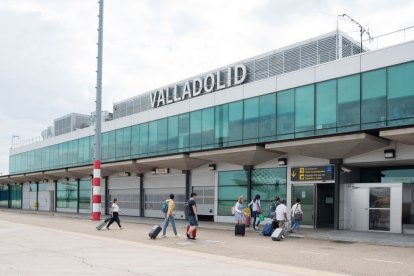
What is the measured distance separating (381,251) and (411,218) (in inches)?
304

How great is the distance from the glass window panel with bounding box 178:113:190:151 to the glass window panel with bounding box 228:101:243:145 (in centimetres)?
416

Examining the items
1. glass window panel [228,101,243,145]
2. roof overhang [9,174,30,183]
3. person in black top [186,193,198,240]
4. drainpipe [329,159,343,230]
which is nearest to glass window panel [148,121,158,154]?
glass window panel [228,101,243,145]

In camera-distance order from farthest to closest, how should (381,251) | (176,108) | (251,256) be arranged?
(176,108) → (381,251) → (251,256)

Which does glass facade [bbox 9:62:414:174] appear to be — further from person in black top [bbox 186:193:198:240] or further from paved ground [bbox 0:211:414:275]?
person in black top [bbox 186:193:198:240]

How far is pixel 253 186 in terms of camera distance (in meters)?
26.9

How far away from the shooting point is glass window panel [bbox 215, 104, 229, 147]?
28.1 m

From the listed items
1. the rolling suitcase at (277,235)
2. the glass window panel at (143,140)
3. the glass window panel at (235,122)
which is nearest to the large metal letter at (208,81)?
the glass window panel at (235,122)

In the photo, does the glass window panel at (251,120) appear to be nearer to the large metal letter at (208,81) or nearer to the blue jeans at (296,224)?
the large metal letter at (208,81)

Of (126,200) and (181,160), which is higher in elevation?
(181,160)

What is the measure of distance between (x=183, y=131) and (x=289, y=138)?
974 centimetres

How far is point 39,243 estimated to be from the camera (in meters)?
16.2

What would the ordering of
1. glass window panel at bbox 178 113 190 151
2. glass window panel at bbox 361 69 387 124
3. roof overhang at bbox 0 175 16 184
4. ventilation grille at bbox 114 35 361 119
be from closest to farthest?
glass window panel at bbox 361 69 387 124 → ventilation grille at bbox 114 35 361 119 → glass window panel at bbox 178 113 190 151 → roof overhang at bbox 0 175 16 184

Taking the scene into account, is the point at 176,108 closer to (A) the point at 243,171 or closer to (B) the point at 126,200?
(A) the point at 243,171

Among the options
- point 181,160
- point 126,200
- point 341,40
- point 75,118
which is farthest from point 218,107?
point 75,118
